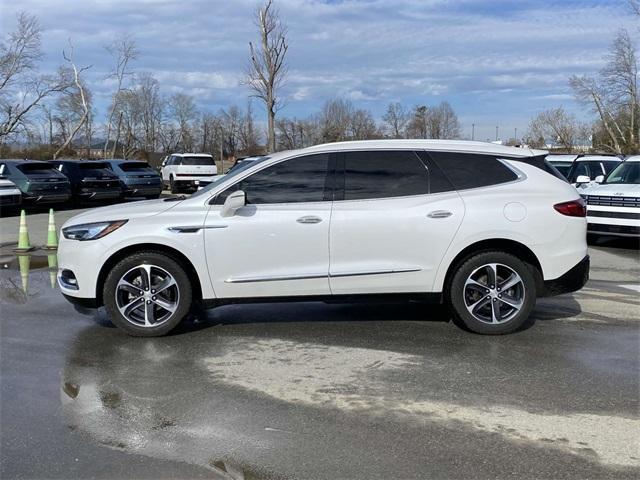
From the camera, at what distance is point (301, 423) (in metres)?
Result: 3.95

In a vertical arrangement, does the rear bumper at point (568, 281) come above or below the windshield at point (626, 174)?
below

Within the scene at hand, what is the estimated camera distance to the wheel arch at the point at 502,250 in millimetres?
5777

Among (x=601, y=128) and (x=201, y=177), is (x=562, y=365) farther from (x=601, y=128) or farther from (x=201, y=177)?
(x=601, y=128)

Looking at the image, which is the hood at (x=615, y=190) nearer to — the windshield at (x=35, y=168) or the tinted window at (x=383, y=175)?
the tinted window at (x=383, y=175)

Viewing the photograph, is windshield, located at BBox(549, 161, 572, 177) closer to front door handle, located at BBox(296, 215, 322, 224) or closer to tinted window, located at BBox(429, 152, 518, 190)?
tinted window, located at BBox(429, 152, 518, 190)

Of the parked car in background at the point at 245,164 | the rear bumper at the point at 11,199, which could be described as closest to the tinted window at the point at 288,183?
the parked car in background at the point at 245,164

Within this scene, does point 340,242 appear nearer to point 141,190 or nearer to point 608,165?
point 608,165

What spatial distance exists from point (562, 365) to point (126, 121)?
63329 millimetres

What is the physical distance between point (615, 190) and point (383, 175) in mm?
8132

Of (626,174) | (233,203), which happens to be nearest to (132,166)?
(626,174)

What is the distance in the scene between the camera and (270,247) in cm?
562

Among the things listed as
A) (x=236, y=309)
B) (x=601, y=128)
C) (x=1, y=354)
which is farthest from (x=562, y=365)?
(x=601, y=128)

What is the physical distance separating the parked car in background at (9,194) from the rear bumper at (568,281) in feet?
52.0

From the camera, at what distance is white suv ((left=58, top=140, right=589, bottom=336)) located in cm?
563
